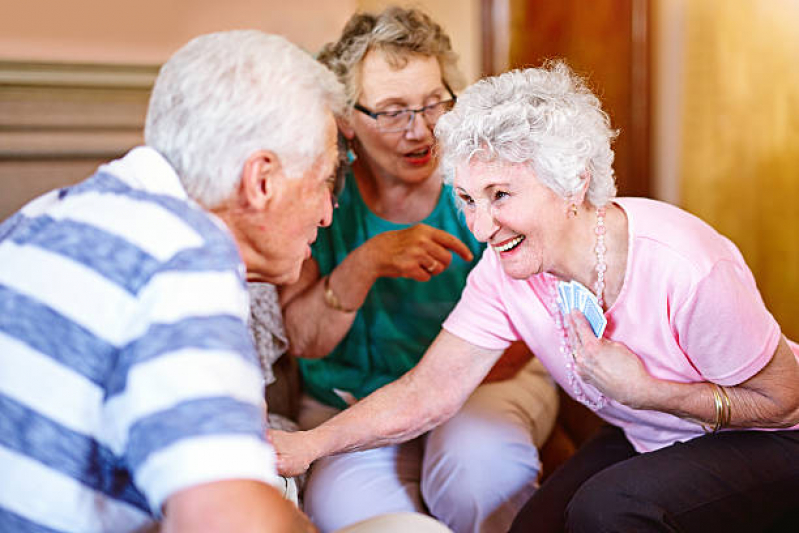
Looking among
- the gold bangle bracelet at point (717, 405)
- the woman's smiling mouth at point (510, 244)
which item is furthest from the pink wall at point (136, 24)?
the gold bangle bracelet at point (717, 405)

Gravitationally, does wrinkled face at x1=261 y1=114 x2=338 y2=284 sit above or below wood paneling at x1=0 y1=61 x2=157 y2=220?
above

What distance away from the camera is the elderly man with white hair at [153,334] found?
770 mm

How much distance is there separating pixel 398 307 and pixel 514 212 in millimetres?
671

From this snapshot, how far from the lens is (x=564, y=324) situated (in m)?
1.54

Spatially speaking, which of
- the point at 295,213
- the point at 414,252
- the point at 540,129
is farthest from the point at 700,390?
the point at 295,213

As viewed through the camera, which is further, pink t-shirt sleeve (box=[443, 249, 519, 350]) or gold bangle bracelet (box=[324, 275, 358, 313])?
gold bangle bracelet (box=[324, 275, 358, 313])

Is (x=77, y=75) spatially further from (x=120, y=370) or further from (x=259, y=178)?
(x=120, y=370)

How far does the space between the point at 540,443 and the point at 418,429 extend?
0.50m

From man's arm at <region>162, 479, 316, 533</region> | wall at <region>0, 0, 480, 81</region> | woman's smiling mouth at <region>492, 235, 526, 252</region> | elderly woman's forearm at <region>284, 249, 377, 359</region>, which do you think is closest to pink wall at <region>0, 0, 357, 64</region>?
wall at <region>0, 0, 480, 81</region>

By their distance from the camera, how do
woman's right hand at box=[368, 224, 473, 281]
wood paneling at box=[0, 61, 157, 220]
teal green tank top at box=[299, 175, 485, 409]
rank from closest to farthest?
woman's right hand at box=[368, 224, 473, 281] < teal green tank top at box=[299, 175, 485, 409] < wood paneling at box=[0, 61, 157, 220]

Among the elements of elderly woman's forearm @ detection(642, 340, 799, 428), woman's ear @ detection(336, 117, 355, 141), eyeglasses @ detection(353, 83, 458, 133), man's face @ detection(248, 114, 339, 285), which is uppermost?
man's face @ detection(248, 114, 339, 285)

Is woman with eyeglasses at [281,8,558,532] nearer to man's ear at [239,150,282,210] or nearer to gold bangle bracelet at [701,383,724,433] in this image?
gold bangle bracelet at [701,383,724,433]

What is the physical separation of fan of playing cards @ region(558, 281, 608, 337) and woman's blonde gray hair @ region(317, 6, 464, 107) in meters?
0.70

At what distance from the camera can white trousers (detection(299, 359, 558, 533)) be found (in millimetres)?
1743
